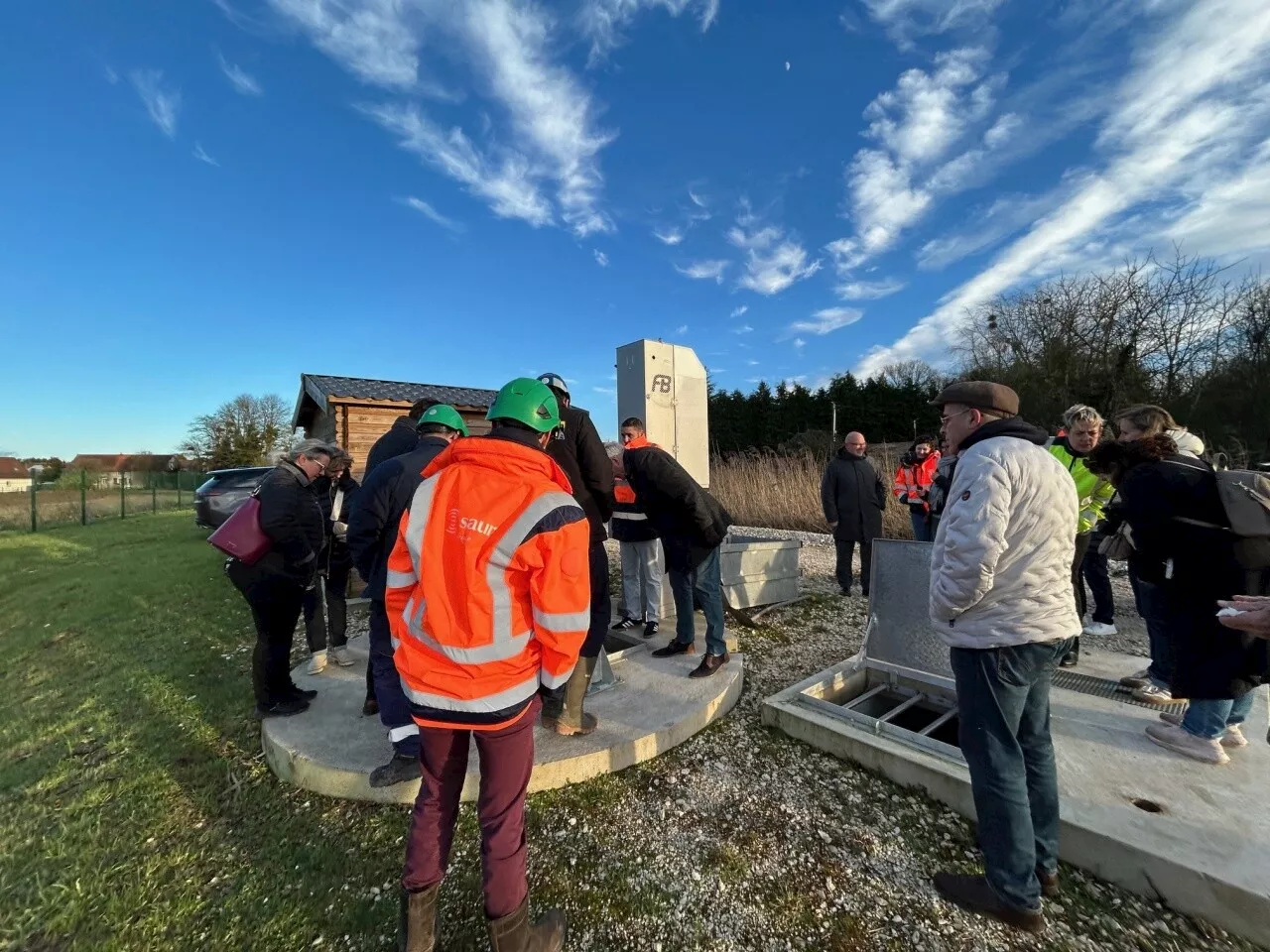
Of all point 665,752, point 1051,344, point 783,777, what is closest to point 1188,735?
point 783,777

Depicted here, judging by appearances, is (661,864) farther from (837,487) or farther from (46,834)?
(837,487)

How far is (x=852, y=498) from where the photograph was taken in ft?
21.6

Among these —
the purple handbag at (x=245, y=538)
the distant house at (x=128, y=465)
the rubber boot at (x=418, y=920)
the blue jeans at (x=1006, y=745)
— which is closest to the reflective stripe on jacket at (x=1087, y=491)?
the blue jeans at (x=1006, y=745)

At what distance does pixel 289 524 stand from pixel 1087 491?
5.46 metres

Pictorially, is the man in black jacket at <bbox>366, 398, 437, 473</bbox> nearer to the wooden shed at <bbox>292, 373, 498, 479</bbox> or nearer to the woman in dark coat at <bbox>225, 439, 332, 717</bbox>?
the woman in dark coat at <bbox>225, 439, 332, 717</bbox>

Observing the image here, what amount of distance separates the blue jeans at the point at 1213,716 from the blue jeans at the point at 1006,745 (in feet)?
4.88

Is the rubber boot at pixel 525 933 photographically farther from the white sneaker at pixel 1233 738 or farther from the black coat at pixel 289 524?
the white sneaker at pixel 1233 738

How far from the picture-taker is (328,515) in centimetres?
482

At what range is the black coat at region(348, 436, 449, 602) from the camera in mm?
2945

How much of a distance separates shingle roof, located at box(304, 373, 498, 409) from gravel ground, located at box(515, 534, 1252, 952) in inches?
273

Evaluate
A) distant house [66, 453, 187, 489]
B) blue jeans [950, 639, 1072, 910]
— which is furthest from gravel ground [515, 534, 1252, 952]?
distant house [66, 453, 187, 489]

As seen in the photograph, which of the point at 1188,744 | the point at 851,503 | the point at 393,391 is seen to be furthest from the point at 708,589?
the point at 393,391

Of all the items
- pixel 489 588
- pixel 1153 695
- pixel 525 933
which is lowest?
pixel 525 933

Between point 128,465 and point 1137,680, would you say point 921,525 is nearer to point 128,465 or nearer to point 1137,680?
point 1137,680
